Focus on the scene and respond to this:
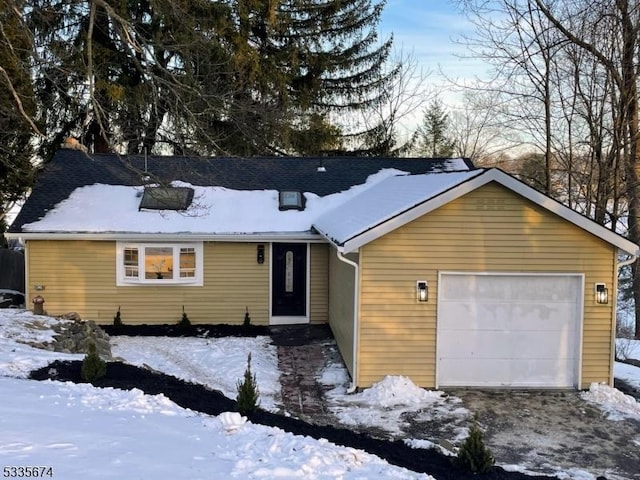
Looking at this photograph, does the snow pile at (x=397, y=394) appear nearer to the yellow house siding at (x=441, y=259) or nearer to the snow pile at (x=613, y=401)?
the yellow house siding at (x=441, y=259)

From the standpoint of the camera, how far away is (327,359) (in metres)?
10.4

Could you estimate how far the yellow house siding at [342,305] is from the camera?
9.29 metres

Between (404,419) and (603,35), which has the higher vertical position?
(603,35)

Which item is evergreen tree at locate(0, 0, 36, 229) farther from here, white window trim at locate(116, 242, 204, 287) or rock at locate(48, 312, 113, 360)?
rock at locate(48, 312, 113, 360)

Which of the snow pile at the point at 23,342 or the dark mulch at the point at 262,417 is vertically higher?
the snow pile at the point at 23,342

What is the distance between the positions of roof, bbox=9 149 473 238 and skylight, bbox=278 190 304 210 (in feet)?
0.57

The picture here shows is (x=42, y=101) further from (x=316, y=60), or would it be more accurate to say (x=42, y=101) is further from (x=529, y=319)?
(x=529, y=319)

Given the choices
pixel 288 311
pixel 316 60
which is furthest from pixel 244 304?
pixel 316 60

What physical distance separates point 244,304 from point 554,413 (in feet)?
24.0

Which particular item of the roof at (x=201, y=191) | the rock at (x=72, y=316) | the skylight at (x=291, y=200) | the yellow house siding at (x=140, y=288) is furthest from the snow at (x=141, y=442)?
the skylight at (x=291, y=200)

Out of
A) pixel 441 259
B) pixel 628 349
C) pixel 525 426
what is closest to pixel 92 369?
pixel 441 259

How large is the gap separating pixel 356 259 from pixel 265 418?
11.0 ft

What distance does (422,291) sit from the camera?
8719 millimetres

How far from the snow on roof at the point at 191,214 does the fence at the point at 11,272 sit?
4255mm
